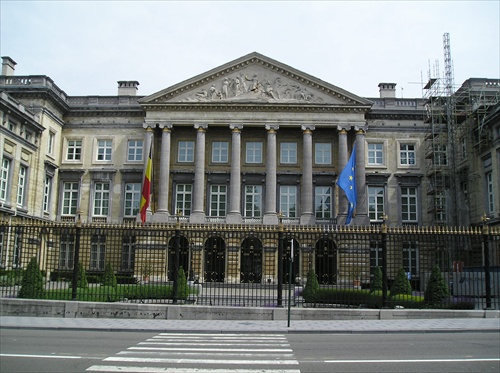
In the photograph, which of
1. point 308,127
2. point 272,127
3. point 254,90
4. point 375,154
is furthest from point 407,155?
point 254,90

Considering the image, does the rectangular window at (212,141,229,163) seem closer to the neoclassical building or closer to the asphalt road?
the neoclassical building

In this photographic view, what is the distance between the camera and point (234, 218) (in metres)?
48.1

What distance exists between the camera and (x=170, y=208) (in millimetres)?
50844

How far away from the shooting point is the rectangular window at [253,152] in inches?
2036

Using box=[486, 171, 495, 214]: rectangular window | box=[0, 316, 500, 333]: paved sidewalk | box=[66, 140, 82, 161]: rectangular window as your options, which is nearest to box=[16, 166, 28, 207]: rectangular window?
box=[66, 140, 82, 161]: rectangular window

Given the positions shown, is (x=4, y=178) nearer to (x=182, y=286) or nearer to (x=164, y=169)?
(x=164, y=169)

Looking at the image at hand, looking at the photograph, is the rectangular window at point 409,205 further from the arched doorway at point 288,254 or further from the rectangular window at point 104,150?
the rectangular window at point 104,150

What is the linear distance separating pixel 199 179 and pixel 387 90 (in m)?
21.4

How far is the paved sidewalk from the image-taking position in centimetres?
1689

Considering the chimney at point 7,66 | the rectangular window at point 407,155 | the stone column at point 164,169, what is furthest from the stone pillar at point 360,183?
the chimney at point 7,66

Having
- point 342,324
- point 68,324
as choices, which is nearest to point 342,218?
point 342,324

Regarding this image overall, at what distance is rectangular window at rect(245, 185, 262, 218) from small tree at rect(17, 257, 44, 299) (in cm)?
2953

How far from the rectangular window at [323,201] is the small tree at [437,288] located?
28.2 m

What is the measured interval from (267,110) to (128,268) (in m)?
18.9
